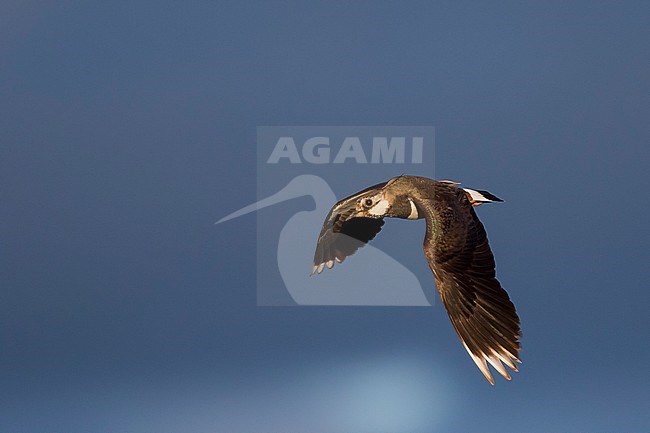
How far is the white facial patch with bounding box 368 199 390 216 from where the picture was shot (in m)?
4.03

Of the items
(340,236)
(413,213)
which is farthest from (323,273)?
(413,213)

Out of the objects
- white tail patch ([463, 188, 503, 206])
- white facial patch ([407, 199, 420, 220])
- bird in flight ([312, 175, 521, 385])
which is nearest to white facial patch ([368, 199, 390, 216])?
white facial patch ([407, 199, 420, 220])

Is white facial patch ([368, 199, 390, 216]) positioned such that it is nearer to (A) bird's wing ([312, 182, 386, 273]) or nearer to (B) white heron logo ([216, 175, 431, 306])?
(A) bird's wing ([312, 182, 386, 273])

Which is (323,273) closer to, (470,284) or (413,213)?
(413,213)

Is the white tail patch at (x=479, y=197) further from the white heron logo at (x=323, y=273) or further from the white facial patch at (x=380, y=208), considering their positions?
the white heron logo at (x=323, y=273)

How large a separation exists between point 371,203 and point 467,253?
68 cm

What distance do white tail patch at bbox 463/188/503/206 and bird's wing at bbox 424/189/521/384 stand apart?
0.49 metres

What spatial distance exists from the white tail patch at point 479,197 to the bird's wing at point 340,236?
1.69ft

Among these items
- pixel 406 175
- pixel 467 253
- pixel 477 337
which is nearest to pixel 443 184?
pixel 406 175

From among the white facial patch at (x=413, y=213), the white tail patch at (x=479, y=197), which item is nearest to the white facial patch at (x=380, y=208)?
the white facial patch at (x=413, y=213)

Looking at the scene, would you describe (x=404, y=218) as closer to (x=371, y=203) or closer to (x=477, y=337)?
(x=371, y=203)

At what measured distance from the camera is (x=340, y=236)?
439 centimetres

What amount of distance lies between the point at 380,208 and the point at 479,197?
49 cm

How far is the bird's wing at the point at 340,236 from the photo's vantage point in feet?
14.0
